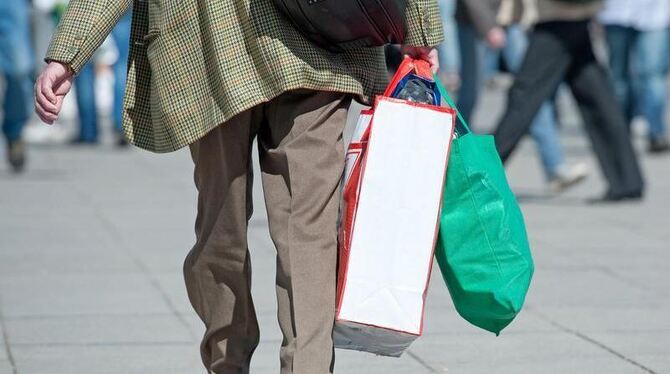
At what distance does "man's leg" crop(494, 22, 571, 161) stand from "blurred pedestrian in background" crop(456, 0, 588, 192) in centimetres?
19

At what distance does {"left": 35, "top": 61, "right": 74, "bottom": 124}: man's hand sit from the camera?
354 centimetres

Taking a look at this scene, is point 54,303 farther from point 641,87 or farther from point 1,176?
point 641,87

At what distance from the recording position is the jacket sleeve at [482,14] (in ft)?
26.1

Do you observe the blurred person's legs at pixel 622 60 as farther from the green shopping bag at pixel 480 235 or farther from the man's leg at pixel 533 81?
the green shopping bag at pixel 480 235

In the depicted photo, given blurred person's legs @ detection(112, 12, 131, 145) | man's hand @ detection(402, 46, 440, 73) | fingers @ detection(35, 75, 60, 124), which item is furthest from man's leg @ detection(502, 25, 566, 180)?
fingers @ detection(35, 75, 60, 124)

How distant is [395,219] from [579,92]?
5.35 meters

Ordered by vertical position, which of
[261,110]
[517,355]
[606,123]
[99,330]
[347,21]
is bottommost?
[606,123]

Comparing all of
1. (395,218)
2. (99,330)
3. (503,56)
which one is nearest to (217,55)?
(395,218)

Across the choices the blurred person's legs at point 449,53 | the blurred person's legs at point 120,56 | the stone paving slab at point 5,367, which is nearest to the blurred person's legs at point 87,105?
the blurred person's legs at point 120,56

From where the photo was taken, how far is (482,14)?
7992mm

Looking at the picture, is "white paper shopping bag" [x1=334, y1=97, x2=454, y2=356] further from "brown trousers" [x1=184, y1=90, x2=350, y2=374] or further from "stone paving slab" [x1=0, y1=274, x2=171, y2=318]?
"stone paving slab" [x1=0, y1=274, x2=171, y2=318]

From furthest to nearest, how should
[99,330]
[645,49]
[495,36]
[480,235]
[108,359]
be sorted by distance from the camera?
1. [645,49]
2. [495,36]
3. [99,330]
4. [108,359]
5. [480,235]

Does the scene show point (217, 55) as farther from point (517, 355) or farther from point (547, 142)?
point (547, 142)

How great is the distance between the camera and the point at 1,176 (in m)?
9.90
